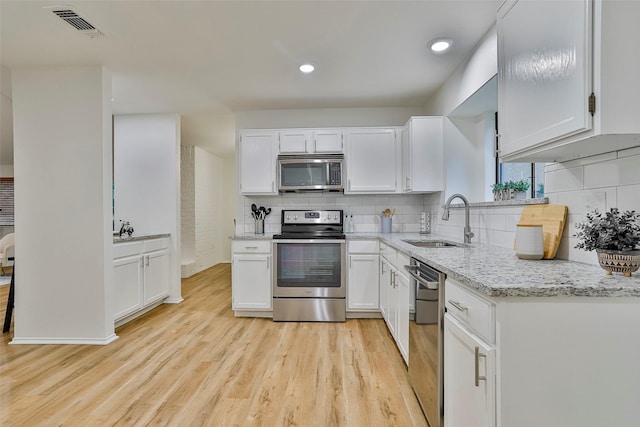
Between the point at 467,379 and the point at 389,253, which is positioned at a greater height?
the point at 389,253

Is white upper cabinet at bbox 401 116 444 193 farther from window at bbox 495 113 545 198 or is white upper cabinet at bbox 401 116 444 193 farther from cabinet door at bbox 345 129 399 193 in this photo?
window at bbox 495 113 545 198

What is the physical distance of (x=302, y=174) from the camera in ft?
11.9

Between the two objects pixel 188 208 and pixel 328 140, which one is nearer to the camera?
pixel 328 140

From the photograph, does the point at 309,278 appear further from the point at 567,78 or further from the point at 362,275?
the point at 567,78

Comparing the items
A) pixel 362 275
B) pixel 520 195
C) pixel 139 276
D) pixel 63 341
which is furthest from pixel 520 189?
pixel 63 341

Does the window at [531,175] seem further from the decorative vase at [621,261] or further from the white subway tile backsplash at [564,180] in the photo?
the decorative vase at [621,261]

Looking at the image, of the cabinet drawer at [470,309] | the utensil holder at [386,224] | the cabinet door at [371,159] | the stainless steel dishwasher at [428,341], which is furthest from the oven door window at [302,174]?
the cabinet drawer at [470,309]

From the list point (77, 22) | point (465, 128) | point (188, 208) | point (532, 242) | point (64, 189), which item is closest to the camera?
point (532, 242)

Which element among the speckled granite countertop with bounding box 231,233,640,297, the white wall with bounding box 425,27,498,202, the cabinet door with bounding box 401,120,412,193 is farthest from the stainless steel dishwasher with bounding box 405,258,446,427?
the cabinet door with bounding box 401,120,412,193

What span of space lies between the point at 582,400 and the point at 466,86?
7.65ft

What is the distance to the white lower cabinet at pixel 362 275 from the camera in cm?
336

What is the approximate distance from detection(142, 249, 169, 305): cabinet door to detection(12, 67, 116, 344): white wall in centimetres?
72

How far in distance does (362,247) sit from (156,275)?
2403 millimetres

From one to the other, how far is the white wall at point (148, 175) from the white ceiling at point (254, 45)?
492 millimetres
